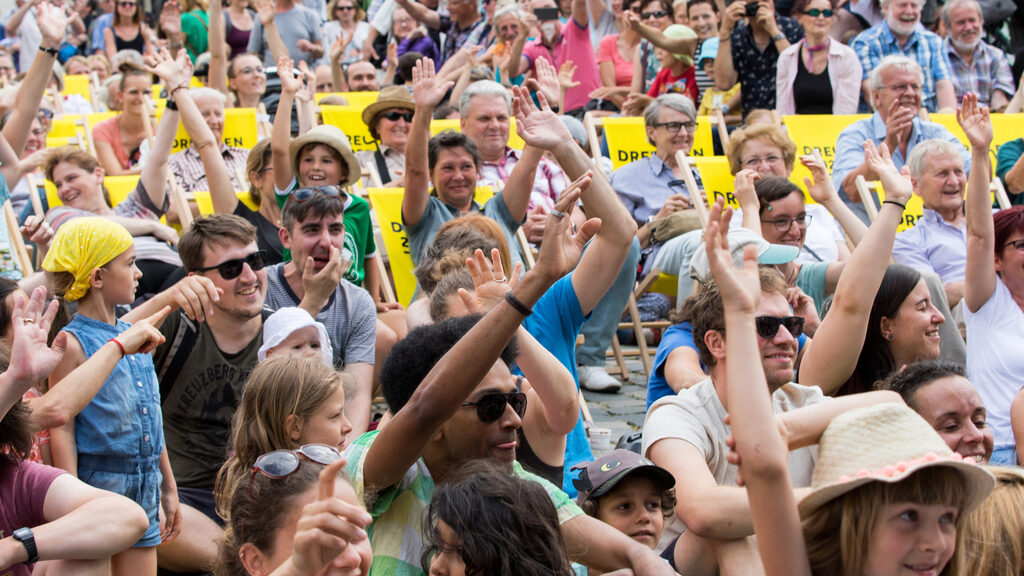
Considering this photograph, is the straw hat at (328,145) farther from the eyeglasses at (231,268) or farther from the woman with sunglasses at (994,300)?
the woman with sunglasses at (994,300)

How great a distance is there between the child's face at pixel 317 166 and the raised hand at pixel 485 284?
2812 mm

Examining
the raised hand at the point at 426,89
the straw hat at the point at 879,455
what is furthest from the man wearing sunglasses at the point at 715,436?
the raised hand at the point at 426,89

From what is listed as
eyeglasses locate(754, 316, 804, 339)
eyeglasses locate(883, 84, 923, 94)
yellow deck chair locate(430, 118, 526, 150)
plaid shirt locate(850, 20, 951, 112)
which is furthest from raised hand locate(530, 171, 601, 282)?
plaid shirt locate(850, 20, 951, 112)

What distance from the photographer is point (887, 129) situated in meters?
7.18

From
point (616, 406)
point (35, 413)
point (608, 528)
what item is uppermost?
point (35, 413)

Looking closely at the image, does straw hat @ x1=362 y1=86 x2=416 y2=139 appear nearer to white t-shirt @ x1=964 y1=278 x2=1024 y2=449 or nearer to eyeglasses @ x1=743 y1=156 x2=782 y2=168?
eyeglasses @ x1=743 y1=156 x2=782 y2=168

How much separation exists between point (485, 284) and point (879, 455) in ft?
4.71

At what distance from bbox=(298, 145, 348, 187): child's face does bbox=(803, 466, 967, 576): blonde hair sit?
4252mm

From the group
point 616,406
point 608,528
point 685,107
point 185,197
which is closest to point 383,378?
point 608,528

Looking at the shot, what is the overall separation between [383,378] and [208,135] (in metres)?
3.65

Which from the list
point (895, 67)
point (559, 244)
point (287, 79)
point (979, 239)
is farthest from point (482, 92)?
point (559, 244)

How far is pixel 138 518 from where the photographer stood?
3082 mm

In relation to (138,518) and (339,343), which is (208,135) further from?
(138,518)

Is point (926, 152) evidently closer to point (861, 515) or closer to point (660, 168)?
point (660, 168)
